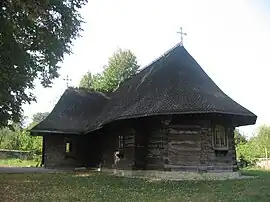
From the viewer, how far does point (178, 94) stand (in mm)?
17078

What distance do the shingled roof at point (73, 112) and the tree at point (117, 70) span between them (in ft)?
52.5

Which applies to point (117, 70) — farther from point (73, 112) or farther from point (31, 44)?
point (31, 44)

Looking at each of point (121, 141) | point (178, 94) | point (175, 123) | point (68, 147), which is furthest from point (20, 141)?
point (175, 123)

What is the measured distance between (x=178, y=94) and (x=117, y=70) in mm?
30436

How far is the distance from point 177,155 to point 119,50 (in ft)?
114

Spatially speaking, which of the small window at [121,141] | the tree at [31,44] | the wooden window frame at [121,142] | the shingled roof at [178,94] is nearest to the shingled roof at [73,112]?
the shingled roof at [178,94]

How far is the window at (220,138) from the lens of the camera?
17.1m

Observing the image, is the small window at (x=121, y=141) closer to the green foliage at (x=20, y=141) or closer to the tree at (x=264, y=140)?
the green foliage at (x=20, y=141)

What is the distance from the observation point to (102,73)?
49406 millimetres

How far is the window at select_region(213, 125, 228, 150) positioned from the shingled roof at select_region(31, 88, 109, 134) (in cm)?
1056

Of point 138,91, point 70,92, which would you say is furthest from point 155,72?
point 70,92

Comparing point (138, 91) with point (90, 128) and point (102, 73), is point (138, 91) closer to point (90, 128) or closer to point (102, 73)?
point (90, 128)

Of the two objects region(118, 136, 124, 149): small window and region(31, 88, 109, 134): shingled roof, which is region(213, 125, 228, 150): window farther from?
region(31, 88, 109, 134): shingled roof

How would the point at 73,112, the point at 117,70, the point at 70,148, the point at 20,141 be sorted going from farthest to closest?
the point at 20,141 → the point at 117,70 → the point at 73,112 → the point at 70,148
